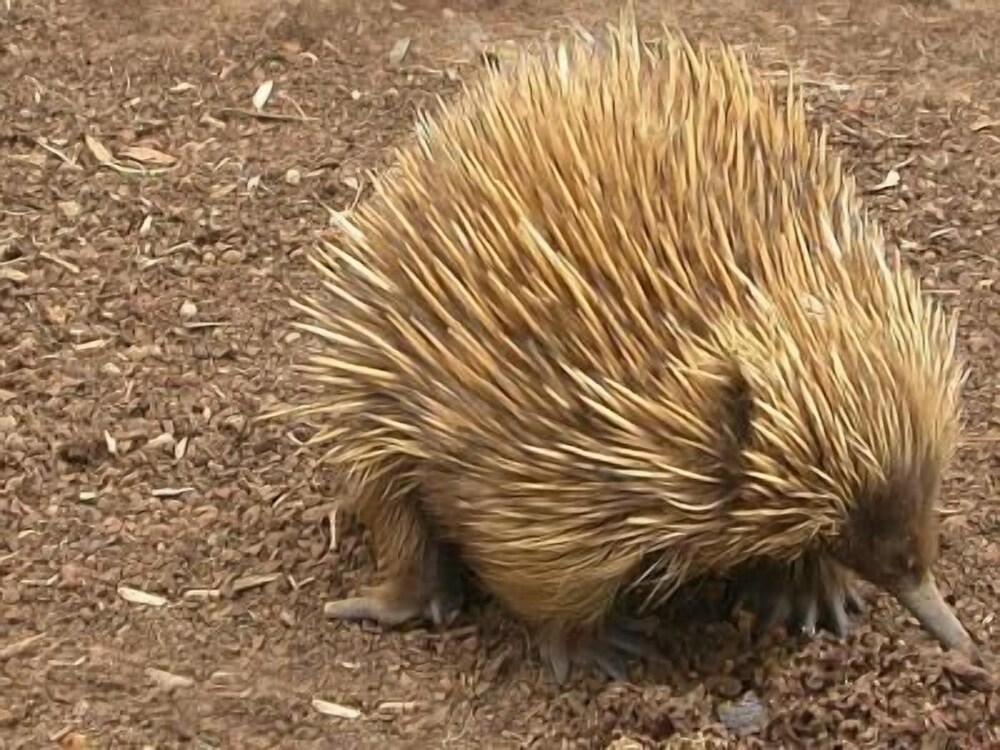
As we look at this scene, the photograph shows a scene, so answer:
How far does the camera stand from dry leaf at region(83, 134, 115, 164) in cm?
546

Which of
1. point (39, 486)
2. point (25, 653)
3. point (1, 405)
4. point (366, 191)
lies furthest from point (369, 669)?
point (366, 191)

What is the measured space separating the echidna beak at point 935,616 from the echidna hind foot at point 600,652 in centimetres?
56

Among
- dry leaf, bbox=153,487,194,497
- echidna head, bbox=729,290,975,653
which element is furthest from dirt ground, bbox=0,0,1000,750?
echidna head, bbox=729,290,975,653

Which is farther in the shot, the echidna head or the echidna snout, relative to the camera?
the echidna snout

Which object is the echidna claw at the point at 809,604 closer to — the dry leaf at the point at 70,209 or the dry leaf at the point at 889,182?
the dry leaf at the point at 889,182

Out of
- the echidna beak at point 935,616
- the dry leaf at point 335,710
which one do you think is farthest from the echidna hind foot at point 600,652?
the echidna beak at point 935,616

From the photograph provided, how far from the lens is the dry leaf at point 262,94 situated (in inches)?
225

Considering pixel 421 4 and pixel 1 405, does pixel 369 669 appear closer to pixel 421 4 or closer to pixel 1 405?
pixel 1 405

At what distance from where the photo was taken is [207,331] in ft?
15.8

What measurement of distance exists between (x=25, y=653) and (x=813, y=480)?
167 cm

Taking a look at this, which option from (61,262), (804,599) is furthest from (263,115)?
(804,599)

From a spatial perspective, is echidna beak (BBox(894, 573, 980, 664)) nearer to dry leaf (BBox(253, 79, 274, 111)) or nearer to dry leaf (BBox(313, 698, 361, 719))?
dry leaf (BBox(313, 698, 361, 719))

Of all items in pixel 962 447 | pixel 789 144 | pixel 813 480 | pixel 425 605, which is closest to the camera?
pixel 813 480

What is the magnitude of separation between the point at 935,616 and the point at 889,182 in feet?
6.52
